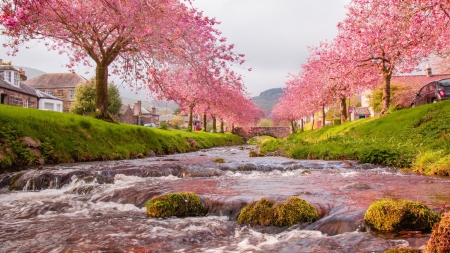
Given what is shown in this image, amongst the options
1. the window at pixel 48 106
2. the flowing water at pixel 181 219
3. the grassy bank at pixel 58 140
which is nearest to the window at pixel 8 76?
the window at pixel 48 106

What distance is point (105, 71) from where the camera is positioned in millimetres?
22828

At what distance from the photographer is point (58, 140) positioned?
47.9ft

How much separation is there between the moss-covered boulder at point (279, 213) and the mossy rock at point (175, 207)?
957 millimetres

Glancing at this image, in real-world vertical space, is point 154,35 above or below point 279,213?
above

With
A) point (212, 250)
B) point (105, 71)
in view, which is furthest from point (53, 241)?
point (105, 71)

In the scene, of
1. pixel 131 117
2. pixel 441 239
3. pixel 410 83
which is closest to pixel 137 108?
pixel 131 117

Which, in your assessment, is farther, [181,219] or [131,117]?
[131,117]

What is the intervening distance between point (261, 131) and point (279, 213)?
3487 inches

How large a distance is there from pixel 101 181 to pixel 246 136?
256 ft

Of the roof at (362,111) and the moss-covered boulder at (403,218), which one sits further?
the roof at (362,111)

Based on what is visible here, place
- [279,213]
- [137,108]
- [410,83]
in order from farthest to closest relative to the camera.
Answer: [137,108] < [410,83] < [279,213]

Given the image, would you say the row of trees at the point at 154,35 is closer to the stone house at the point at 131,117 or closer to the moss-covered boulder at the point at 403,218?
the moss-covered boulder at the point at 403,218

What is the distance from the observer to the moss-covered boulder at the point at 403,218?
418 centimetres

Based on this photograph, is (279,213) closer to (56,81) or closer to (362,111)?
(362,111)
